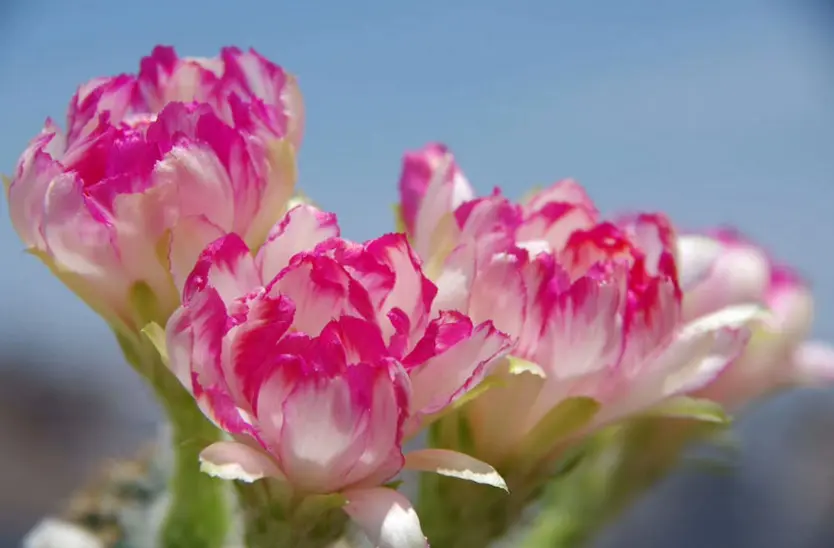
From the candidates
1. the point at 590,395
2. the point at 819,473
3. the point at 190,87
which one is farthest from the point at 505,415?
the point at 819,473

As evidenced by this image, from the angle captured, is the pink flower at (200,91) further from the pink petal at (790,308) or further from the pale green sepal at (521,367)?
the pink petal at (790,308)

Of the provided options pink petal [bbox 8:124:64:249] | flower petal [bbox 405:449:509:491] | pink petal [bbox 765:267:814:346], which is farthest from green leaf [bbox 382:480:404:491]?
pink petal [bbox 765:267:814:346]

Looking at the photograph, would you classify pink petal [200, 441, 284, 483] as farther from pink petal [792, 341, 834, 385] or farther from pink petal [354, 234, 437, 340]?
pink petal [792, 341, 834, 385]

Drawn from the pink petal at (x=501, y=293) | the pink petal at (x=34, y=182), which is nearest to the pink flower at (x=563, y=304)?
the pink petal at (x=501, y=293)

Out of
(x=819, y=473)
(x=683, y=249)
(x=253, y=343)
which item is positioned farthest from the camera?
(x=819, y=473)

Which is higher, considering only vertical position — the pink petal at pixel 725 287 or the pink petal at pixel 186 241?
the pink petal at pixel 186 241

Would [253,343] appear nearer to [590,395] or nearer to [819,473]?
[590,395]
